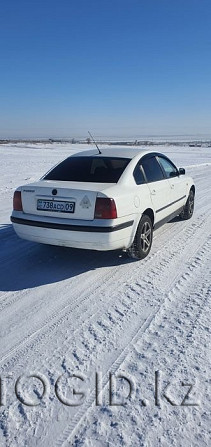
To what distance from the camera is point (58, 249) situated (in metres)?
5.20

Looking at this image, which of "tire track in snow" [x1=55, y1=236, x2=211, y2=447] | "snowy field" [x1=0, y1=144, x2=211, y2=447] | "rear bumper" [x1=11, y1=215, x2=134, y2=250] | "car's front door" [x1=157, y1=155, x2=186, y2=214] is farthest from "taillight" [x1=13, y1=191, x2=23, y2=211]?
"car's front door" [x1=157, y1=155, x2=186, y2=214]

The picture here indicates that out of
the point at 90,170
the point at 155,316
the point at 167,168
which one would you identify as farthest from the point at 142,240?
the point at 167,168

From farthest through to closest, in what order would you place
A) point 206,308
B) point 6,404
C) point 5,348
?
1. point 206,308
2. point 5,348
3. point 6,404

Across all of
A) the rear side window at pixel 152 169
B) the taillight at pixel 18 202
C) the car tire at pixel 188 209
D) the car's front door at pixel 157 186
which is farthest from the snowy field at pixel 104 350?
the car tire at pixel 188 209

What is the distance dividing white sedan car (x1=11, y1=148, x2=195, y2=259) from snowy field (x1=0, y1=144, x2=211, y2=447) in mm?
477

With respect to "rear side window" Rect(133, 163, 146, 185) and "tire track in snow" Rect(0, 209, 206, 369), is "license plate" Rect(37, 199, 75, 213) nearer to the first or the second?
"tire track in snow" Rect(0, 209, 206, 369)

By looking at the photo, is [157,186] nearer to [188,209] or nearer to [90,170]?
[90,170]

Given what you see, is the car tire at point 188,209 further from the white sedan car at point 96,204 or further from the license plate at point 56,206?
the license plate at point 56,206

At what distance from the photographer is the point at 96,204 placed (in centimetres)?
405

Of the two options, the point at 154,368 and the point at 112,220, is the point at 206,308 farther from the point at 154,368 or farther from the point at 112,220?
the point at 112,220

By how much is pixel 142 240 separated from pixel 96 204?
3.54 ft

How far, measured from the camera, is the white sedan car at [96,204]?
4.07 m

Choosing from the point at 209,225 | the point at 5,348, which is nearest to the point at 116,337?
the point at 5,348

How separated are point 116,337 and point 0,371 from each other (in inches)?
39.3
